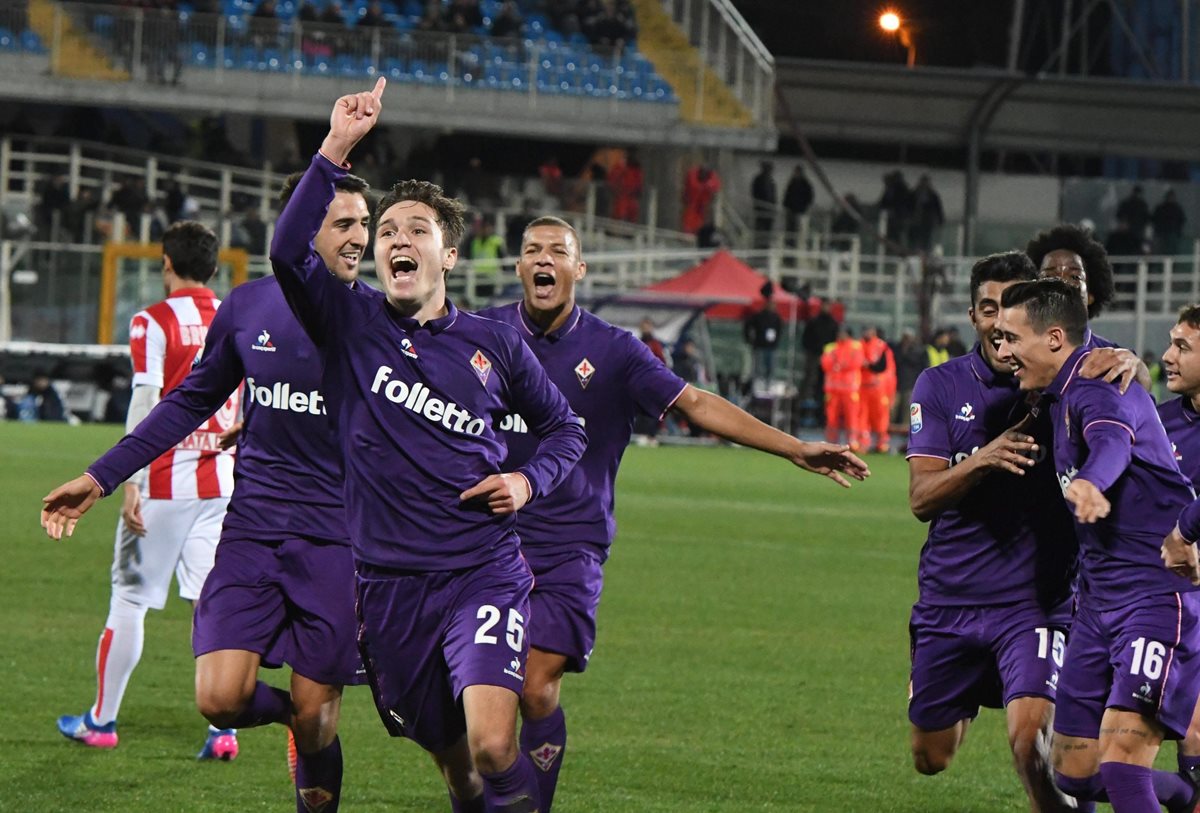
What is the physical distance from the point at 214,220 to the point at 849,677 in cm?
2467

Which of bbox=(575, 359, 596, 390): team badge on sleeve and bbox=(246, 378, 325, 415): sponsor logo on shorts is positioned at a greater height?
bbox=(575, 359, 596, 390): team badge on sleeve

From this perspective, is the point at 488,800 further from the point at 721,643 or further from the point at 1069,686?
the point at 721,643

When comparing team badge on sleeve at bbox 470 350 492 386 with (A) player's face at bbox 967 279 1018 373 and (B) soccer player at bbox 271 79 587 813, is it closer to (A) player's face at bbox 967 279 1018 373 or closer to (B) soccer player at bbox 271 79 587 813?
(B) soccer player at bbox 271 79 587 813

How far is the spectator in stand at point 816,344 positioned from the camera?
31.0m

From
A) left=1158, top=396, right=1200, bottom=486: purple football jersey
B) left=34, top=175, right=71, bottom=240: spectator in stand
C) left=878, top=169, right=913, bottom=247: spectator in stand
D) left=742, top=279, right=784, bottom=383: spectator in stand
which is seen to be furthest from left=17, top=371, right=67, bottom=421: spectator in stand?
left=1158, top=396, right=1200, bottom=486: purple football jersey

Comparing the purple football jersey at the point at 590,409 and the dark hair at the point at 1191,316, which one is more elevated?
the dark hair at the point at 1191,316

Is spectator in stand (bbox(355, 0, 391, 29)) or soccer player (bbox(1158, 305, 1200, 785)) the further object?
spectator in stand (bbox(355, 0, 391, 29))

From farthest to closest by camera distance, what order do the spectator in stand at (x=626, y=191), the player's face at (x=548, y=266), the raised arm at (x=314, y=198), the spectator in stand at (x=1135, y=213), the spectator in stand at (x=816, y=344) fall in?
the spectator in stand at (x=1135, y=213)
the spectator in stand at (x=626, y=191)
the spectator in stand at (x=816, y=344)
the player's face at (x=548, y=266)
the raised arm at (x=314, y=198)

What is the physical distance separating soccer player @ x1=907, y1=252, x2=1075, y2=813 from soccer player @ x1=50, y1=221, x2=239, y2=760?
3.19 meters

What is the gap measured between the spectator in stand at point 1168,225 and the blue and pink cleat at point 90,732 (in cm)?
3308

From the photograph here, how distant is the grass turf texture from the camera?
7.60m

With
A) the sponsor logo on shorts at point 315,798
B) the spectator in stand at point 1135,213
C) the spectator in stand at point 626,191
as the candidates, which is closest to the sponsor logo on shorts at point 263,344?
the sponsor logo on shorts at point 315,798

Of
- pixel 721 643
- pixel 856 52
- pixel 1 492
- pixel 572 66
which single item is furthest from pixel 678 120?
pixel 721 643

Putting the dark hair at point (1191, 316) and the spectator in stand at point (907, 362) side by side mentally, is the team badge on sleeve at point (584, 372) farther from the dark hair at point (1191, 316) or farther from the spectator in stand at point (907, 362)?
the spectator in stand at point (907, 362)
